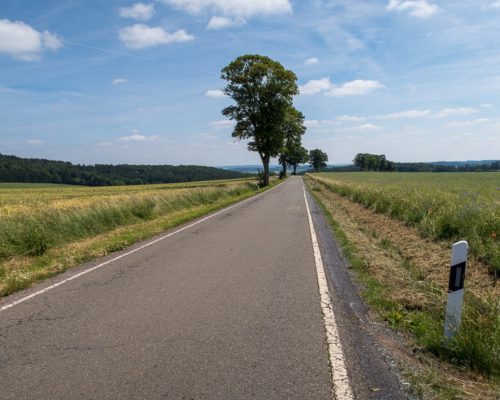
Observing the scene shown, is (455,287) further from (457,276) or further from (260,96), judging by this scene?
(260,96)

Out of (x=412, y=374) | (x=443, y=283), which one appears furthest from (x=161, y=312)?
(x=443, y=283)

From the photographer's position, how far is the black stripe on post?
401cm

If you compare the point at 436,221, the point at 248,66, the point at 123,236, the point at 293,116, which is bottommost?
the point at 123,236

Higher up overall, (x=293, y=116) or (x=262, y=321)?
(x=293, y=116)

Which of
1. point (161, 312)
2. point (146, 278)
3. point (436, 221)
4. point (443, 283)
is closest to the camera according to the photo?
point (161, 312)

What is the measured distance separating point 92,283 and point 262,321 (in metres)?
3.50

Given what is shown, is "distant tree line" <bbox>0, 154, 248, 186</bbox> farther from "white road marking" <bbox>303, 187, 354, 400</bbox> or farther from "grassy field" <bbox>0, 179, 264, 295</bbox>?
"white road marking" <bbox>303, 187, 354, 400</bbox>

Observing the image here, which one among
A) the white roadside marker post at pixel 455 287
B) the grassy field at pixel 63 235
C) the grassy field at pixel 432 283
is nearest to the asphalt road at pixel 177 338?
the grassy field at pixel 432 283

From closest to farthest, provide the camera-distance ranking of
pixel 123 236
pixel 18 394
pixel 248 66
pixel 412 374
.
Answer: pixel 18 394
pixel 412 374
pixel 123 236
pixel 248 66

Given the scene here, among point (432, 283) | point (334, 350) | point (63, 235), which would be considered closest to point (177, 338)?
point (334, 350)

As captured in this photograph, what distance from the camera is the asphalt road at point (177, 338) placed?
3344 mm

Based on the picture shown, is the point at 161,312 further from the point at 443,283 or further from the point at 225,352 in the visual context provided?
the point at 443,283

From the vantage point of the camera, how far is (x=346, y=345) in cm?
412

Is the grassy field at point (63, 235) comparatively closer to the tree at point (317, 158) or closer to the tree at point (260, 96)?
the tree at point (260, 96)
